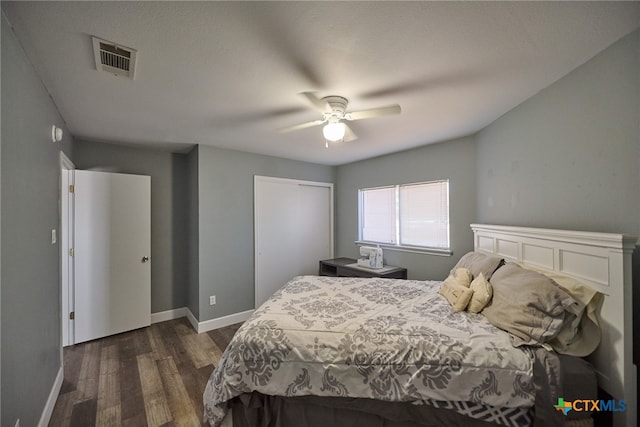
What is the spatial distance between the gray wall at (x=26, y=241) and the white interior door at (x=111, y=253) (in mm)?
1080

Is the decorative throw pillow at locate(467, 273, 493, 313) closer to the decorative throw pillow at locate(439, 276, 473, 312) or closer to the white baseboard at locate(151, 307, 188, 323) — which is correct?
the decorative throw pillow at locate(439, 276, 473, 312)

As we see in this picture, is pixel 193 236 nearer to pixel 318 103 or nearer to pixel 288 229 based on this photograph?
pixel 288 229

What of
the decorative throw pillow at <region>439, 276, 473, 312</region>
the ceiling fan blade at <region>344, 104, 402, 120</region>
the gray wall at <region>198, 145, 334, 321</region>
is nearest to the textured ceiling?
the ceiling fan blade at <region>344, 104, 402, 120</region>

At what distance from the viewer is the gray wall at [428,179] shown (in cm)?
303

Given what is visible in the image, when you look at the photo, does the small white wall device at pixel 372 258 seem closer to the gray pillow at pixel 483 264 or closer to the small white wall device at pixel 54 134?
the gray pillow at pixel 483 264

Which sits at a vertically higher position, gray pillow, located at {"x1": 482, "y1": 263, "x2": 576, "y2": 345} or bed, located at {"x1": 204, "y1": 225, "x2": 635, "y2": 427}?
gray pillow, located at {"x1": 482, "y1": 263, "x2": 576, "y2": 345}

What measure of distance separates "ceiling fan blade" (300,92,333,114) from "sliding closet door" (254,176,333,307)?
2056 mm

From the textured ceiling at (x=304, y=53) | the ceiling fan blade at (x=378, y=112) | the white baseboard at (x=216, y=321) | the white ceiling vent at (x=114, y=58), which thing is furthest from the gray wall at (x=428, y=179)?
the white ceiling vent at (x=114, y=58)

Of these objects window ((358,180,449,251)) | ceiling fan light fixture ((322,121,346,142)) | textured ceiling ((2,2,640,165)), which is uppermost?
textured ceiling ((2,2,640,165))

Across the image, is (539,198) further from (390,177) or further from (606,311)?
(390,177)

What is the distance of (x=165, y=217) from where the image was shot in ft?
11.9

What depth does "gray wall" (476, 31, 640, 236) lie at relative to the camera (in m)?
1.37

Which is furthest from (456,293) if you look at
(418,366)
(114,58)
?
(114,58)

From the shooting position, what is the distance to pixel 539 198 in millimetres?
1983
